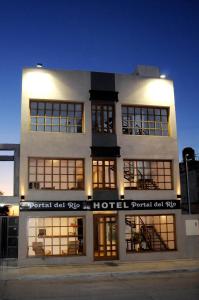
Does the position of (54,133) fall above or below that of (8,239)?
above

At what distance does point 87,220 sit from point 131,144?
17.2 ft

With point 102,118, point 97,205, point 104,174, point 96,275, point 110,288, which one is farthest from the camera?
point 102,118

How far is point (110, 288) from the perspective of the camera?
45.9 feet

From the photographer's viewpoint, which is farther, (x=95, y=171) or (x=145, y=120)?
(x=145, y=120)

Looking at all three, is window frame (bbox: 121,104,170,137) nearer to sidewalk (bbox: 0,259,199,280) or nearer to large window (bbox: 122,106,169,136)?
large window (bbox: 122,106,169,136)

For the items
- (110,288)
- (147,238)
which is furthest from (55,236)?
(110,288)

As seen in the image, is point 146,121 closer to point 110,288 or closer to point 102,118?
point 102,118

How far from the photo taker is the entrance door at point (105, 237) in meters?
20.9

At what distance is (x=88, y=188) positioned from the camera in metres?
21.0

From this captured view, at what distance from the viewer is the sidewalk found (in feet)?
54.6

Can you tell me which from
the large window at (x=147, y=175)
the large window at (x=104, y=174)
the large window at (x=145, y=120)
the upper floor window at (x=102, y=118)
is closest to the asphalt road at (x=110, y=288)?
the large window at (x=104, y=174)

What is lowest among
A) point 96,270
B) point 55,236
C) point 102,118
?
point 96,270

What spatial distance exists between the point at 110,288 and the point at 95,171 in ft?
28.2

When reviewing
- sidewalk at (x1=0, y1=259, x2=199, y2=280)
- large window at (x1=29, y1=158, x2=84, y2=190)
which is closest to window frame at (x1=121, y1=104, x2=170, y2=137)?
large window at (x1=29, y1=158, x2=84, y2=190)
